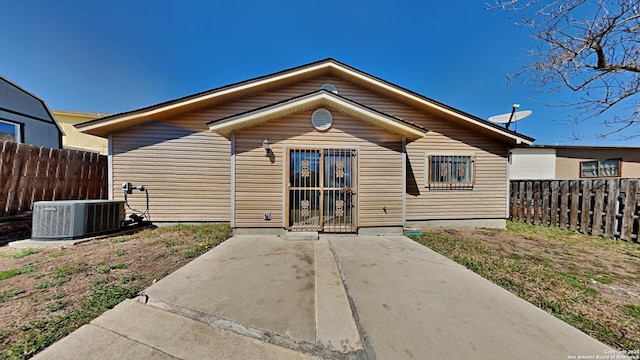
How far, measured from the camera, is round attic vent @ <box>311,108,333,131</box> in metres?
5.49

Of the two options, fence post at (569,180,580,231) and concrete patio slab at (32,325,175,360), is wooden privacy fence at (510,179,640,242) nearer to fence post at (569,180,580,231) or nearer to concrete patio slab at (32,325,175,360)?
fence post at (569,180,580,231)

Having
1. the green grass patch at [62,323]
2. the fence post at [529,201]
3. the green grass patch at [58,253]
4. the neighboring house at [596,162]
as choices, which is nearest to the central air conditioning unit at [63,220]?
the green grass patch at [58,253]

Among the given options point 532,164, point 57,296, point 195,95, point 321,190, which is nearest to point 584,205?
point 532,164

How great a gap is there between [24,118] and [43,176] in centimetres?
567

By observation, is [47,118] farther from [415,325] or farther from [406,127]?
[415,325]

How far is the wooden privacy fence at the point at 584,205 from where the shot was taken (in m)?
5.16

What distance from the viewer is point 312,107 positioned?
5.51 metres

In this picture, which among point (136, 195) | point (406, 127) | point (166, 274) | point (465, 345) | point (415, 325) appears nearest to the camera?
point (465, 345)

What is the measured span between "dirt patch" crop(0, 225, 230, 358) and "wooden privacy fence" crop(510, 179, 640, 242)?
9789 mm

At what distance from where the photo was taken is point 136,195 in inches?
248

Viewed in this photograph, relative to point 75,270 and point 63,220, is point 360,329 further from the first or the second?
point 63,220

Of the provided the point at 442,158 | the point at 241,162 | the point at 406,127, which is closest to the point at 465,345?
the point at 406,127

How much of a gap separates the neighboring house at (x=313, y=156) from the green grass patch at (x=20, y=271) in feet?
10.00

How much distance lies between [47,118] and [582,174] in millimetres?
27139
